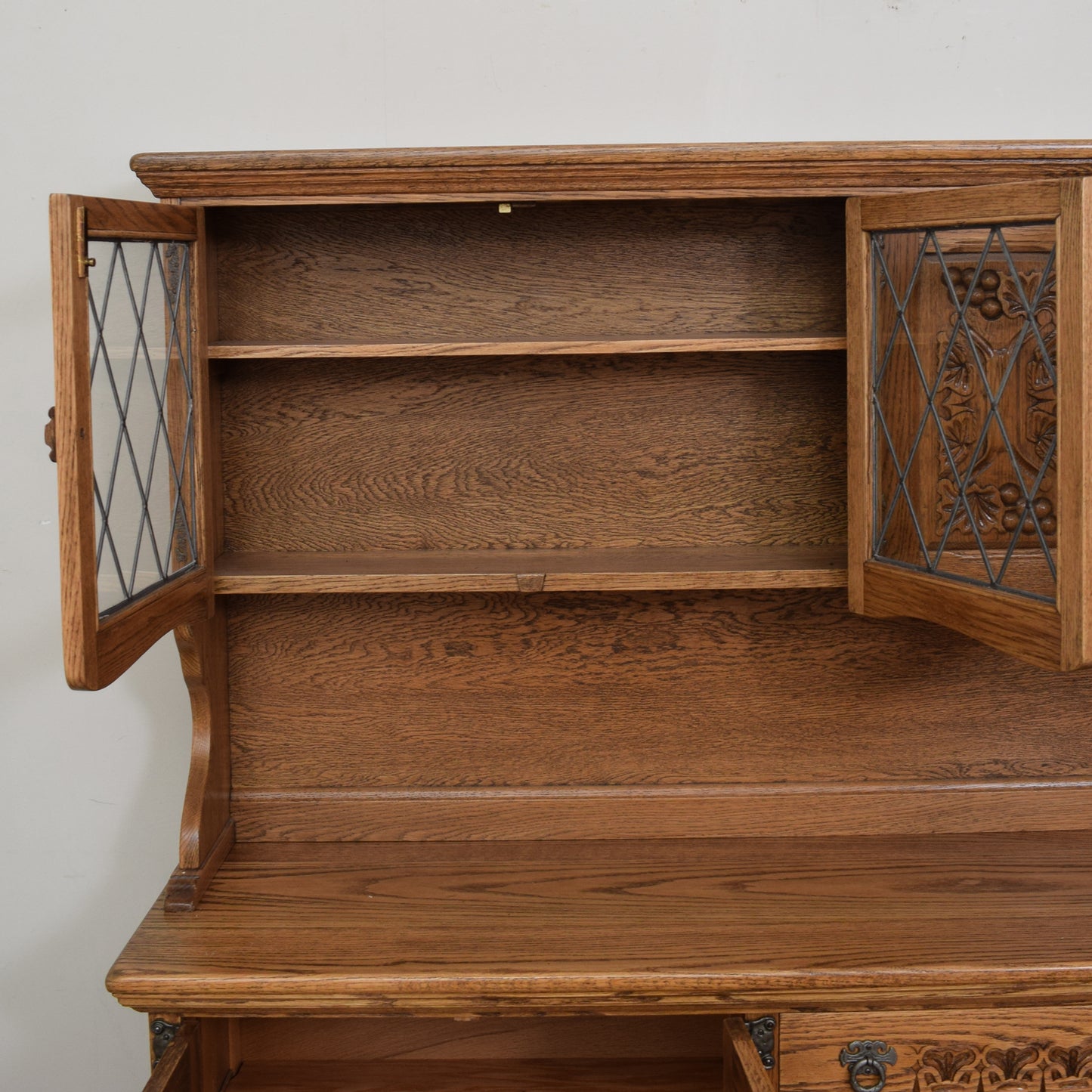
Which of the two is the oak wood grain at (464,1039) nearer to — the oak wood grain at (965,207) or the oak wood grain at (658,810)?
the oak wood grain at (658,810)

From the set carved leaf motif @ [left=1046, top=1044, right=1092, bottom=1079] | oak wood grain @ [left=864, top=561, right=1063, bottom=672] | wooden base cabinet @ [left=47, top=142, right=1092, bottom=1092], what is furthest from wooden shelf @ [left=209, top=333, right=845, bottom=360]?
carved leaf motif @ [left=1046, top=1044, right=1092, bottom=1079]

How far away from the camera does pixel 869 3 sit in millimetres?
1979

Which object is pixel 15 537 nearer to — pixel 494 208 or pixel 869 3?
pixel 494 208

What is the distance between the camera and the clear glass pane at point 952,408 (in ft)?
5.13

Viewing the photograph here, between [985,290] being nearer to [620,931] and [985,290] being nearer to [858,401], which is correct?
[858,401]

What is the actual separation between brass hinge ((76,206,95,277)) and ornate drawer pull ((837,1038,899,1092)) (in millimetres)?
1427

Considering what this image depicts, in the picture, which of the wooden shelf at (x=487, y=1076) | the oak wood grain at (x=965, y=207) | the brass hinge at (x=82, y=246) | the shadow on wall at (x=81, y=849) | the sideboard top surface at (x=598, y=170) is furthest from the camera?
the shadow on wall at (x=81, y=849)

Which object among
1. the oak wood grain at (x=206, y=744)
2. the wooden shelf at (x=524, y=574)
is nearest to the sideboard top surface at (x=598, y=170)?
the wooden shelf at (x=524, y=574)

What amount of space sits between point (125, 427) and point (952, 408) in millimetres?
1165

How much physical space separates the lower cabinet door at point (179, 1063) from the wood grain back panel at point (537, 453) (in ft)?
2.53

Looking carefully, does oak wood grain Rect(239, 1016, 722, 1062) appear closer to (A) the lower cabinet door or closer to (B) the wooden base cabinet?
(B) the wooden base cabinet

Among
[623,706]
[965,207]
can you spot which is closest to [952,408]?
[965,207]

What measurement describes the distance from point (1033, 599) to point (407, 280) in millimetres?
1109

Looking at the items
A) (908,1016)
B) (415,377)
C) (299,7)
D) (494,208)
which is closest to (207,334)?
(415,377)
